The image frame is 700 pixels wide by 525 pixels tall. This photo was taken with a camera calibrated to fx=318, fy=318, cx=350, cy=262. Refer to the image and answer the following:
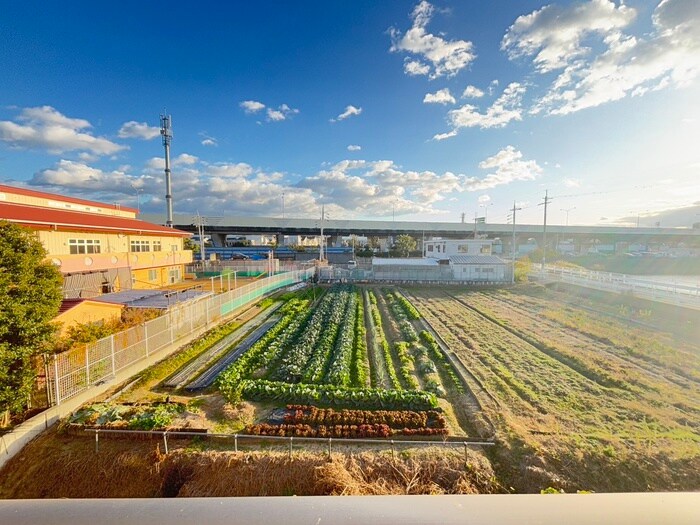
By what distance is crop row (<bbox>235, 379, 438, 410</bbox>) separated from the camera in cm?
977

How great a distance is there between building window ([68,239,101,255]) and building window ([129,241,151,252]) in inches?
129

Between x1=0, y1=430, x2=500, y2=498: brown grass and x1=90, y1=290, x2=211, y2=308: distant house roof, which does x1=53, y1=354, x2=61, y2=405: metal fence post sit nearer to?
x1=0, y1=430, x2=500, y2=498: brown grass

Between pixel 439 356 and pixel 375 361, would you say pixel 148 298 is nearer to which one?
pixel 375 361

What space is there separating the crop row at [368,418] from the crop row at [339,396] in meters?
0.32

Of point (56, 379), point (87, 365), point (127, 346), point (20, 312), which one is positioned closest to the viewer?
point (20, 312)

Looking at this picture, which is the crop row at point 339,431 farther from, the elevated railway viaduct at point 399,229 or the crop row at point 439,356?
the elevated railway viaduct at point 399,229

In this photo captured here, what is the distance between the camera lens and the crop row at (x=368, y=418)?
8930 mm

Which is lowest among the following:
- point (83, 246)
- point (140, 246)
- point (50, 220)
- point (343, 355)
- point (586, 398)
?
point (586, 398)

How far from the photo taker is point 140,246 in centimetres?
2355

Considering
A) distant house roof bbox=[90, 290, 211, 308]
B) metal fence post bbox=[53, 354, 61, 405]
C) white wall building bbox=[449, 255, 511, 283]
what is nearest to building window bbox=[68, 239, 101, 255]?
distant house roof bbox=[90, 290, 211, 308]

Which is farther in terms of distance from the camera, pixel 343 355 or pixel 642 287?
pixel 642 287

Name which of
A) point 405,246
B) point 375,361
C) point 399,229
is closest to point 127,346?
point 375,361

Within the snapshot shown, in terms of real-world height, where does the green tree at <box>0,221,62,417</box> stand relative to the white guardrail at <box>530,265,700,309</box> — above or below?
above

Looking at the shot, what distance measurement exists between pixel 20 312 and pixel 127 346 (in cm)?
402
